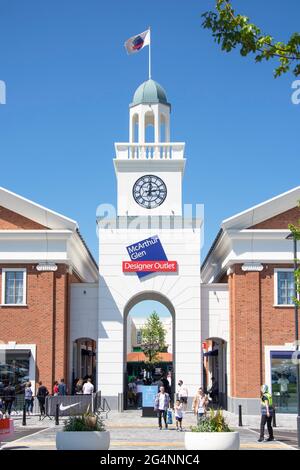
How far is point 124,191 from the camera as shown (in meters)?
41.2

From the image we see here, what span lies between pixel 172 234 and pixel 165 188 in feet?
12.6

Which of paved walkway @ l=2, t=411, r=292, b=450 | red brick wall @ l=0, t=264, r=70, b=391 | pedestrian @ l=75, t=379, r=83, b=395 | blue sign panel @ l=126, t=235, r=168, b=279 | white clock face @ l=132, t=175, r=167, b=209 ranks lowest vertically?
paved walkway @ l=2, t=411, r=292, b=450

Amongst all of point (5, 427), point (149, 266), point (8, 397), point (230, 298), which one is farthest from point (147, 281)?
point (5, 427)

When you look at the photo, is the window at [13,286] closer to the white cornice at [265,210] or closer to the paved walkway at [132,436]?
the paved walkway at [132,436]

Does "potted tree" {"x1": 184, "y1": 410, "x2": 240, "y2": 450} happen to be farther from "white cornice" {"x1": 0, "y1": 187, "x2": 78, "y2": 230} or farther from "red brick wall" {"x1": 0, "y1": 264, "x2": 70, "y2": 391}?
"white cornice" {"x1": 0, "y1": 187, "x2": 78, "y2": 230}

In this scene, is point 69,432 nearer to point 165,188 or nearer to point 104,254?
point 104,254

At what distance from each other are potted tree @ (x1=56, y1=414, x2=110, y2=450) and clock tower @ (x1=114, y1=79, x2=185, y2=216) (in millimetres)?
23286

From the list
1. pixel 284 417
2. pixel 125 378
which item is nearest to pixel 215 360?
pixel 125 378

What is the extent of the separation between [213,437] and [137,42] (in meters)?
28.6

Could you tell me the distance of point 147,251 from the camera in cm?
3822

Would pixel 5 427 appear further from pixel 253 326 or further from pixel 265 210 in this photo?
pixel 265 210

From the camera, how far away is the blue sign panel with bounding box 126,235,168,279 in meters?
38.2

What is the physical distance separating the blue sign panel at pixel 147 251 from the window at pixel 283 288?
18.3 feet

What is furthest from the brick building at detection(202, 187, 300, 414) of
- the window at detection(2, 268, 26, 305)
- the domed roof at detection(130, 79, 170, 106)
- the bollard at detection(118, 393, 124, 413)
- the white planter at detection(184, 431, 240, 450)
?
the white planter at detection(184, 431, 240, 450)
